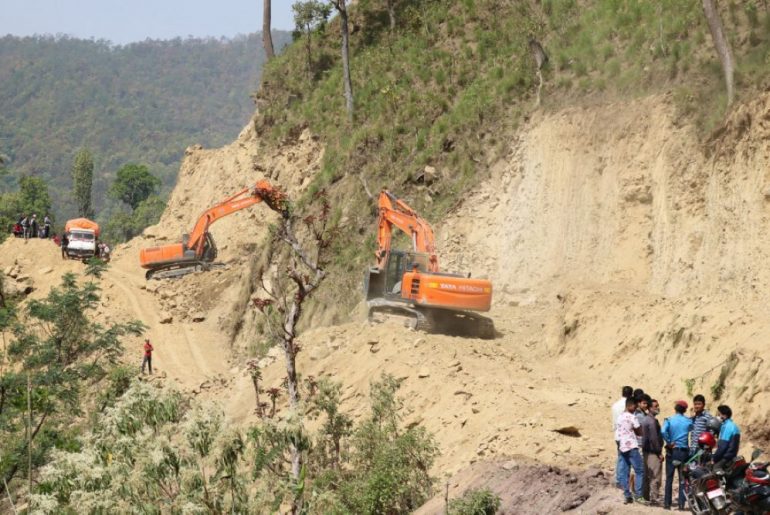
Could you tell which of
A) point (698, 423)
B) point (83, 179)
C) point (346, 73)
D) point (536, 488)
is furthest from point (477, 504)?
point (83, 179)

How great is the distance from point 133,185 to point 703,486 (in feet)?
306

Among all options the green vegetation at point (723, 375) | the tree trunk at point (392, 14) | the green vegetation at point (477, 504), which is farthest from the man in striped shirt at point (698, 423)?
the tree trunk at point (392, 14)

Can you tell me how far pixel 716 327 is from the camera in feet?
63.5

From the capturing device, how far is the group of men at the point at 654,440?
42.8ft

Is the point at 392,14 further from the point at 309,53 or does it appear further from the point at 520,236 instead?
the point at 520,236

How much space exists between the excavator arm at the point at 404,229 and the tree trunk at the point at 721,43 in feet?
25.1

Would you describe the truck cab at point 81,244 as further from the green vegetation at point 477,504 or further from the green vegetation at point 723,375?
the green vegetation at point 477,504

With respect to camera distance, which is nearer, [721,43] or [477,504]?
[477,504]

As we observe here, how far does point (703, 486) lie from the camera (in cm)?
1229

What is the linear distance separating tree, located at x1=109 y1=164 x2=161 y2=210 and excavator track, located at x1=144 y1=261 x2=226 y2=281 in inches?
2524

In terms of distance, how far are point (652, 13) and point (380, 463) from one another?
17777mm

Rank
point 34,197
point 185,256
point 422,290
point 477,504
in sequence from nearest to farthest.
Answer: point 477,504, point 422,290, point 185,256, point 34,197

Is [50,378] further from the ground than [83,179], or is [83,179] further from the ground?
[83,179]

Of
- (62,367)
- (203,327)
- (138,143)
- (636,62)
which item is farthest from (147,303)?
(138,143)
